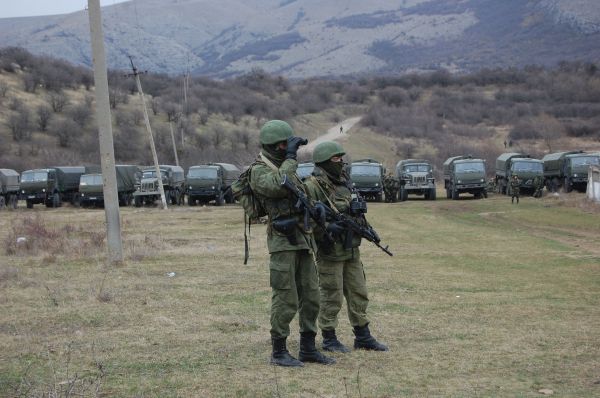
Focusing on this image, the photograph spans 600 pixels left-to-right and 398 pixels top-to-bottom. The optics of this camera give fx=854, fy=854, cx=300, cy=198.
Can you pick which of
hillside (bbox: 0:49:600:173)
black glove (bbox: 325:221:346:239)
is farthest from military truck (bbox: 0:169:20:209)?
black glove (bbox: 325:221:346:239)

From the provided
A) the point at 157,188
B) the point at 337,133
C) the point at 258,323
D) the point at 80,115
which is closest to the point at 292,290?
the point at 258,323

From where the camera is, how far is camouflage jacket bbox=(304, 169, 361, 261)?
745 cm

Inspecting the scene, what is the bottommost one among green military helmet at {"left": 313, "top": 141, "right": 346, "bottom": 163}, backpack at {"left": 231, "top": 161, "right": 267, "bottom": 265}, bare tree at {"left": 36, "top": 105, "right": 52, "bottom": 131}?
backpack at {"left": 231, "top": 161, "right": 267, "bottom": 265}

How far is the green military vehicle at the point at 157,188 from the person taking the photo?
36.8 meters

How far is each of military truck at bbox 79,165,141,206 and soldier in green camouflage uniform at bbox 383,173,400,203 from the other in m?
10.8

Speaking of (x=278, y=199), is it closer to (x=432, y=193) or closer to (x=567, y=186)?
(x=432, y=193)

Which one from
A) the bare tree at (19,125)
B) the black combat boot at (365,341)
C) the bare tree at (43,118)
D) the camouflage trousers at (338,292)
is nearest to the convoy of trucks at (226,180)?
the bare tree at (19,125)

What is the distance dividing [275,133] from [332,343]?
1.93 meters

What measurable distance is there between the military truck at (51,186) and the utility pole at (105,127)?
964 inches

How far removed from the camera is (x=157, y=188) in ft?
121

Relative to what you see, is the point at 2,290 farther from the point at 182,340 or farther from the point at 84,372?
the point at 84,372

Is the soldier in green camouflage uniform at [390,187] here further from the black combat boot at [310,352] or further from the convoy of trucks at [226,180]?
the black combat boot at [310,352]

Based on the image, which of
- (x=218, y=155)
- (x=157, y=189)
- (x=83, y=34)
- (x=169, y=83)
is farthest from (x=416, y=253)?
(x=83, y=34)

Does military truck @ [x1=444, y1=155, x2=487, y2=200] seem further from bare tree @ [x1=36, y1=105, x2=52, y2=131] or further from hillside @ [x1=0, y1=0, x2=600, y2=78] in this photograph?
hillside @ [x1=0, y1=0, x2=600, y2=78]
